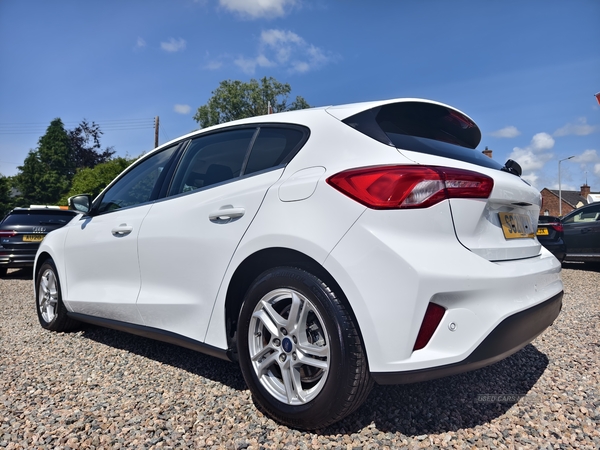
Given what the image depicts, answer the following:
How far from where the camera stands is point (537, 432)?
6.73 feet

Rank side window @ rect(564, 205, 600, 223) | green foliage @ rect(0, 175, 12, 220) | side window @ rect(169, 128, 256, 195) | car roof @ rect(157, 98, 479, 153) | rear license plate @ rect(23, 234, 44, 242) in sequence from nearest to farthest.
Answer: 1. car roof @ rect(157, 98, 479, 153)
2. side window @ rect(169, 128, 256, 195)
3. rear license plate @ rect(23, 234, 44, 242)
4. side window @ rect(564, 205, 600, 223)
5. green foliage @ rect(0, 175, 12, 220)

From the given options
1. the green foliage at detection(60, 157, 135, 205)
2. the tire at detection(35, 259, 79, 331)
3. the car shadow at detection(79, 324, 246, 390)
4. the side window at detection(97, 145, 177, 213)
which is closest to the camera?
the car shadow at detection(79, 324, 246, 390)

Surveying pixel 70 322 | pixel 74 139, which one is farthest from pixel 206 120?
pixel 70 322

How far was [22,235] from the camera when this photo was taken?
28.5 ft

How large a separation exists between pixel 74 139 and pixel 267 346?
53238 millimetres

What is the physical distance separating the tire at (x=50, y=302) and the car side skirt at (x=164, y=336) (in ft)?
1.56

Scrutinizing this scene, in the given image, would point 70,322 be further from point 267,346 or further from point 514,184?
point 514,184

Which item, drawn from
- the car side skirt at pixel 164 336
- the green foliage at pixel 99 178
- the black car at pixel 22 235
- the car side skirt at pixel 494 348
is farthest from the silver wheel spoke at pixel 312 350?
the green foliage at pixel 99 178

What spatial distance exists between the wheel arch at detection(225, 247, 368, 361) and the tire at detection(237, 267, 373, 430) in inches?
1.4

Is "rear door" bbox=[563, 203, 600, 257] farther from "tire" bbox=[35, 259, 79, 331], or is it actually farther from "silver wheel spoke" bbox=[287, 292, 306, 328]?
"tire" bbox=[35, 259, 79, 331]

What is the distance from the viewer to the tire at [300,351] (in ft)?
6.02

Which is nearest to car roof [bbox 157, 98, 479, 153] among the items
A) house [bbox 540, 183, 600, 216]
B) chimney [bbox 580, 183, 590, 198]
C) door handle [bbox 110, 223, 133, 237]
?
door handle [bbox 110, 223, 133, 237]

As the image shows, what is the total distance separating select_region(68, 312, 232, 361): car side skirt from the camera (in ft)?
7.79

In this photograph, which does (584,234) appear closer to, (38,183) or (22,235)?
(22,235)
